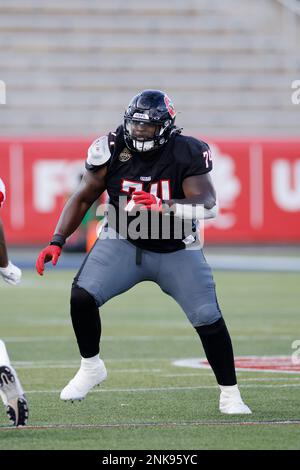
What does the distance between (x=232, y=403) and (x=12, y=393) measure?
1.23 m

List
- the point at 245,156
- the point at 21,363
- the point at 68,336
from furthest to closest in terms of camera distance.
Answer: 1. the point at 245,156
2. the point at 68,336
3. the point at 21,363

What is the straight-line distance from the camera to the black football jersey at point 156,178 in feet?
18.8

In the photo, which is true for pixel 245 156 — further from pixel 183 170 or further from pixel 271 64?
pixel 183 170

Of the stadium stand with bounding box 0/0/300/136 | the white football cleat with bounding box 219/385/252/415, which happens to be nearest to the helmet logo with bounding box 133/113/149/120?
the white football cleat with bounding box 219/385/252/415

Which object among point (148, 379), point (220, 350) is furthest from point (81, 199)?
point (148, 379)

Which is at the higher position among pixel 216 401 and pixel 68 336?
pixel 216 401

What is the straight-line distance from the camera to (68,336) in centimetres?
960

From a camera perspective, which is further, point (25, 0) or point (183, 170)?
point (25, 0)

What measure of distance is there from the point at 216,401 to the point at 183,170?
1.22 m

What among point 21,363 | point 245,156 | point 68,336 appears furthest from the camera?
point 245,156

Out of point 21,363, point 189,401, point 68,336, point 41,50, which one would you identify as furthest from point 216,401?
point 41,50

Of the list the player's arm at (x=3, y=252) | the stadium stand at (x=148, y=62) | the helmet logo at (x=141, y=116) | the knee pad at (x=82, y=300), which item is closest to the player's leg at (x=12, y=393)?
the player's arm at (x=3, y=252)

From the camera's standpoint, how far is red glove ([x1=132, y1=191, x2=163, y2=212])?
5.48 metres

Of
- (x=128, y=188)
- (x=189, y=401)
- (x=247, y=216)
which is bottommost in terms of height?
(x=247, y=216)
